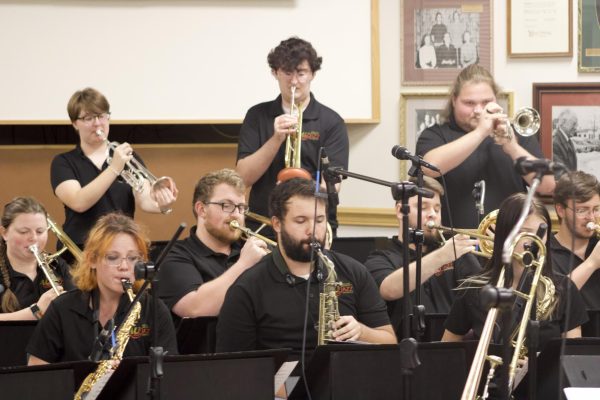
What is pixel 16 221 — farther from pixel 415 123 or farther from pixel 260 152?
pixel 415 123

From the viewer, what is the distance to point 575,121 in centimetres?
628

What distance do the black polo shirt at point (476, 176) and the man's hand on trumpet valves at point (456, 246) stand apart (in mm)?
618

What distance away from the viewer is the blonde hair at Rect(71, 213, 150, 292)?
4.00 metres

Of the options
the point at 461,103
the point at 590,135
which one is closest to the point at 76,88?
the point at 461,103

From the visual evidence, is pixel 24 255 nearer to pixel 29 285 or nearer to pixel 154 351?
pixel 29 285

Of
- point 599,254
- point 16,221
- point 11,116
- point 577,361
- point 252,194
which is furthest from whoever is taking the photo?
point 11,116

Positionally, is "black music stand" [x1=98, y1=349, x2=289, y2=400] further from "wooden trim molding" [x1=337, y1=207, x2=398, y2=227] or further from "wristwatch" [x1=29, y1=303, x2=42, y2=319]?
"wooden trim molding" [x1=337, y1=207, x2=398, y2=227]

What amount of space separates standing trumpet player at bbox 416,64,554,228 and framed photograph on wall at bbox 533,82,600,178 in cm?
118

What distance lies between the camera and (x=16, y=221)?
4840 mm

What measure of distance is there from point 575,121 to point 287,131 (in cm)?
211

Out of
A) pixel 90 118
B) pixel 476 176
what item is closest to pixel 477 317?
pixel 476 176

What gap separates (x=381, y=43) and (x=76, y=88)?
1840 mm

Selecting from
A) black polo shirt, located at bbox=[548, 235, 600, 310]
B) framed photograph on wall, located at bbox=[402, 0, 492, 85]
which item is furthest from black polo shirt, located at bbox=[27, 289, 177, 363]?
framed photograph on wall, located at bbox=[402, 0, 492, 85]

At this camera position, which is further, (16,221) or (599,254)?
(16,221)
